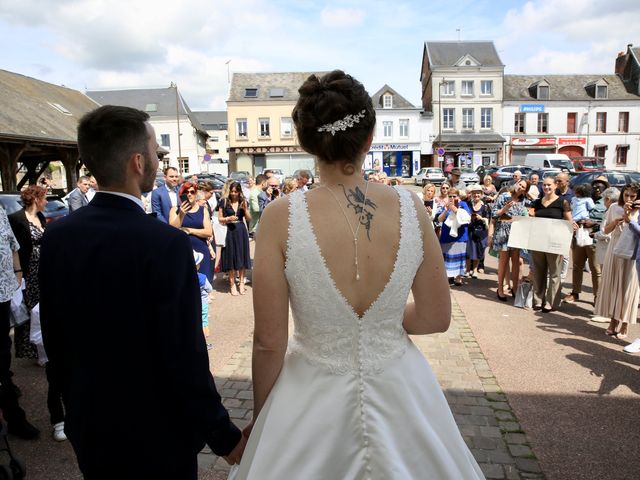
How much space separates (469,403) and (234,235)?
18.4 ft

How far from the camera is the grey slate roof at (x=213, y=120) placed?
260 ft

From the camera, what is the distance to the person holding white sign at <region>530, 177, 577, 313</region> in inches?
283

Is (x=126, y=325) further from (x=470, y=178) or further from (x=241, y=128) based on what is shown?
(x=241, y=128)

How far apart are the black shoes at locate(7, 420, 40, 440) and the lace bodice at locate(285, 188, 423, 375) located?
3.09m

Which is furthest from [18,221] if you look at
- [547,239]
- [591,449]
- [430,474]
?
[547,239]

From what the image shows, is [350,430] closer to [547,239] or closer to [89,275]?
[89,275]

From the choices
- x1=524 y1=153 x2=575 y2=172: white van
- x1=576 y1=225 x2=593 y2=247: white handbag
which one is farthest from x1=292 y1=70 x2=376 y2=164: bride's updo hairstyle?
x1=524 y1=153 x2=575 y2=172: white van

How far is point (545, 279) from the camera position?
752cm

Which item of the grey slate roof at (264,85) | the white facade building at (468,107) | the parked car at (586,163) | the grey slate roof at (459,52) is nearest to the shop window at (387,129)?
the white facade building at (468,107)

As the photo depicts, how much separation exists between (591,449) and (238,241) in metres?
6.58

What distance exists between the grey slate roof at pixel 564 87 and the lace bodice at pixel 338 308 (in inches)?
1876

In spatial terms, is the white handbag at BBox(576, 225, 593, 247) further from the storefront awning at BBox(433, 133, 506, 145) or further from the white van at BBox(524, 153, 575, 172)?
the storefront awning at BBox(433, 133, 506, 145)

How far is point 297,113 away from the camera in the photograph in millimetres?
1891

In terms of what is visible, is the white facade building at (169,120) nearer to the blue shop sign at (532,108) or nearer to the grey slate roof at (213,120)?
the grey slate roof at (213,120)
